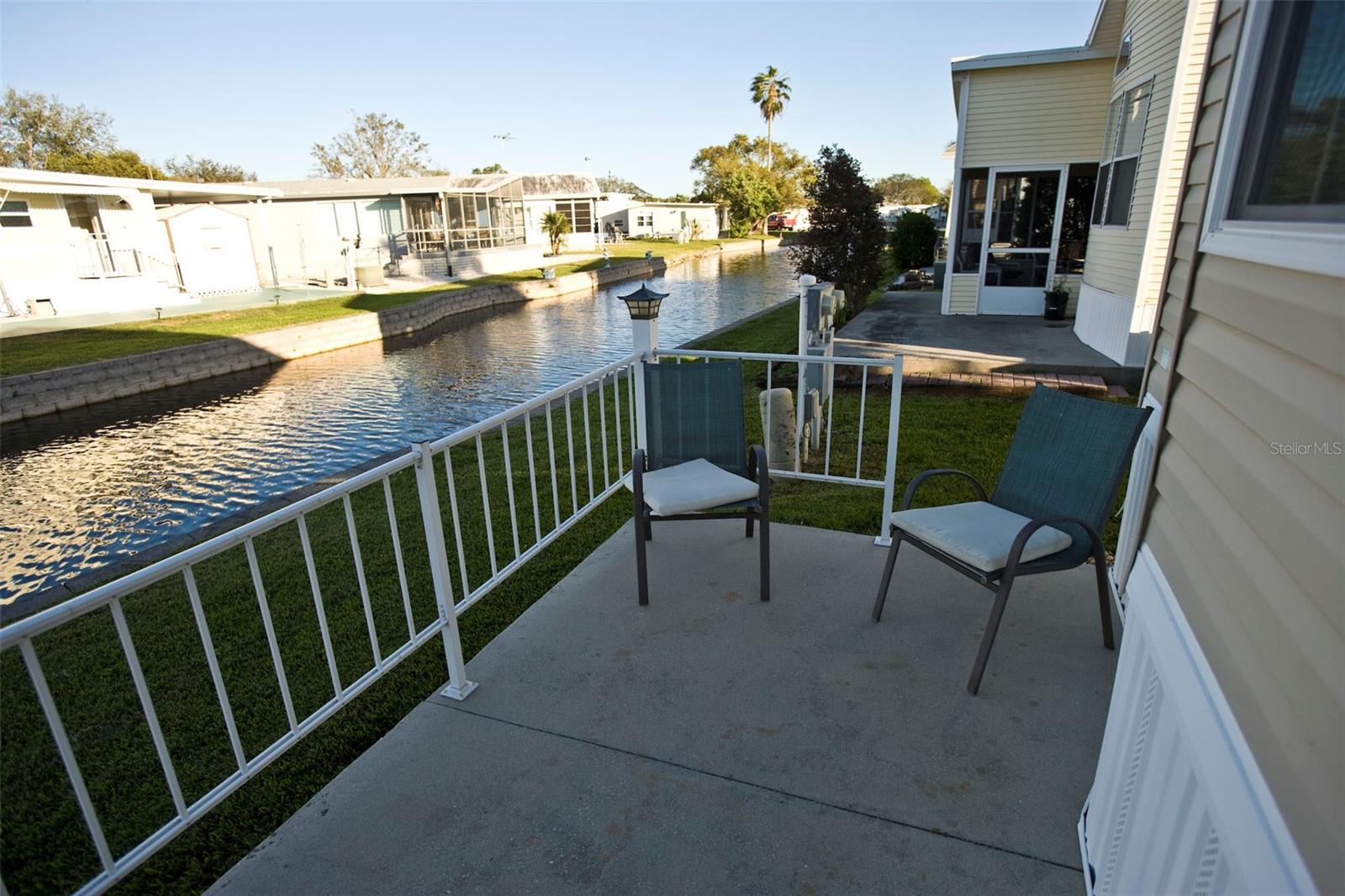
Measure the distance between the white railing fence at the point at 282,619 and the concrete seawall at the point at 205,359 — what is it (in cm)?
687

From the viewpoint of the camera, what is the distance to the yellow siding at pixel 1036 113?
30.1 feet

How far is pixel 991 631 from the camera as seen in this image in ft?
7.57

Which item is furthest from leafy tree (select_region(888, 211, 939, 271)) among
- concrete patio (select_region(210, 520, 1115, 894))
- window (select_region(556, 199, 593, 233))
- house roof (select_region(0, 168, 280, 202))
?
window (select_region(556, 199, 593, 233))

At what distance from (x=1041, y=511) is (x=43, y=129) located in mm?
44262

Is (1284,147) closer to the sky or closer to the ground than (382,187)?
closer to the ground

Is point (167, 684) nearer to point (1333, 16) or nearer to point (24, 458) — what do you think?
point (1333, 16)

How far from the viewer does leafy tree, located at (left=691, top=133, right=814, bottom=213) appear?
55956 mm

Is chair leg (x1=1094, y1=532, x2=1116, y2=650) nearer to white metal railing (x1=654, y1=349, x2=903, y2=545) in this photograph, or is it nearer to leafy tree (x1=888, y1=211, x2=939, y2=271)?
white metal railing (x1=654, y1=349, x2=903, y2=545)

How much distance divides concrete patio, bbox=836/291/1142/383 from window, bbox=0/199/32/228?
51.9 ft

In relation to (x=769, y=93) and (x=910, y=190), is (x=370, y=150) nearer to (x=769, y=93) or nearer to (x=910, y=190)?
(x=769, y=93)

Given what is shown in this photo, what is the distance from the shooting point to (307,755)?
7.61 ft

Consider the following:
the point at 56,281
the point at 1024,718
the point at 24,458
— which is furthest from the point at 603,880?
the point at 56,281

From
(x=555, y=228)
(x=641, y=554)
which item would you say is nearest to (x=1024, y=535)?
(x=641, y=554)

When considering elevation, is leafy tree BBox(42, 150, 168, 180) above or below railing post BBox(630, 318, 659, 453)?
above
